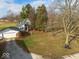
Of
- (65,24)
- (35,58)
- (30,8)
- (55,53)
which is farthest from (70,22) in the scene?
(30,8)

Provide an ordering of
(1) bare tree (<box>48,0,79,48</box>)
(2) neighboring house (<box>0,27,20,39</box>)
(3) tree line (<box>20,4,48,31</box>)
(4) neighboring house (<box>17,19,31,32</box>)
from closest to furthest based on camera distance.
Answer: (1) bare tree (<box>48,0,79,48</box>) < (2) neighboring house (<box>0,27,20,39</box>) < (3) tree line (<box>20,4,48,31</box>) < (4) neighboring house (<box>17,19,31,32</box>)

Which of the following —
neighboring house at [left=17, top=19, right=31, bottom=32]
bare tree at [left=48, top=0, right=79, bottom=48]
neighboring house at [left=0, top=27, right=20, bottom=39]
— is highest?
bare tree at [left=48, top=0, right=79, bottom=48]

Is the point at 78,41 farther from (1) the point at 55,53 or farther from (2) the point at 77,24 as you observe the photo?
(1) the point at 55,53

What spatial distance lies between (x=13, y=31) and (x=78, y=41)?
518 inches

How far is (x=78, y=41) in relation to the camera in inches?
1145

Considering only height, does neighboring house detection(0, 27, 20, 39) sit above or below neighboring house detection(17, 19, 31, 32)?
below

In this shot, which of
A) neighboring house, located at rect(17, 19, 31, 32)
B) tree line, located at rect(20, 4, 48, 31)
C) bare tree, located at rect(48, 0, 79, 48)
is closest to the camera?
bare tree, located at rect(48, 0, 79, 48)

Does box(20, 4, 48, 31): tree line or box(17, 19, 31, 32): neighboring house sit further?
box(17, 19, 31, 32): neighboring house

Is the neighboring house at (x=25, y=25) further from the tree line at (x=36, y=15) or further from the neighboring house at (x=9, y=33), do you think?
the neighboring house at (x=9, y=33)

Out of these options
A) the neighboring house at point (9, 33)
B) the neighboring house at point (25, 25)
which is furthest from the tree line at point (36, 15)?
the neighboring house at point (9, 33)

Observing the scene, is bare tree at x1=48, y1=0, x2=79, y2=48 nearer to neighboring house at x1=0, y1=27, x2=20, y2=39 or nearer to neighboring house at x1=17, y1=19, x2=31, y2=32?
neighboring house at x1=0, y1=27, x2=20, y2=39

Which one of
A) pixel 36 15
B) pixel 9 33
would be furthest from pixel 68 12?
pixel 36 15

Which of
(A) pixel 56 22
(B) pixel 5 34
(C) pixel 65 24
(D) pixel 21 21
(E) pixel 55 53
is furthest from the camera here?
(D) pixel 21 21

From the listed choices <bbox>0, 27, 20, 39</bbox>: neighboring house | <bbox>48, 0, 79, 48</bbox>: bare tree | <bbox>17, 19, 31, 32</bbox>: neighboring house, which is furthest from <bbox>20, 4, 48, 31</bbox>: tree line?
<bbox>48, 0, 79, 48</bbox>: bare tree
